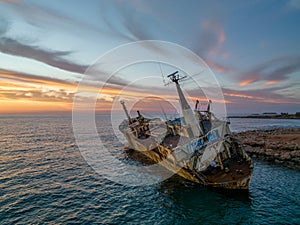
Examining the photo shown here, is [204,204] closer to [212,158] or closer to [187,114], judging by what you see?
[212,158]

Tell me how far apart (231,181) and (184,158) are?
18.7 feet

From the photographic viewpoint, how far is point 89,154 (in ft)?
132

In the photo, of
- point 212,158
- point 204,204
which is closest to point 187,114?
point 212,158

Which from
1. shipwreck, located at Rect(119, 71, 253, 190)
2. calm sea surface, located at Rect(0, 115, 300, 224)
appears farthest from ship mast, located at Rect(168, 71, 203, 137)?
calm sea surface, located at Rect(0, 115, 300, 224)

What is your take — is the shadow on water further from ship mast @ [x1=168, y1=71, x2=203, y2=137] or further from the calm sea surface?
ship mast @ [x1=168, y1=71, x2=203, y2=137]

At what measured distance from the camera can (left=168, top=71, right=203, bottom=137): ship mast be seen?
1088 inches

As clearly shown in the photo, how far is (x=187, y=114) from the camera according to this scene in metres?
29.3

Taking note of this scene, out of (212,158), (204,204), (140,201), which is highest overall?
(212,158)

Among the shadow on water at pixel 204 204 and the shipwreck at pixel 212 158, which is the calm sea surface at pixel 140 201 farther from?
the shipwreck at pixel 212 158

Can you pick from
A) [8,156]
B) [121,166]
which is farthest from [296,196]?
[8,156]

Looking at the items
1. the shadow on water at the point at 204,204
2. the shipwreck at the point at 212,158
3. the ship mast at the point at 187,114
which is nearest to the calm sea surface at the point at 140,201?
the shadow on water at the point at 204,204

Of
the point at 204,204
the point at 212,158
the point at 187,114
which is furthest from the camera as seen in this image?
the point at 187,114

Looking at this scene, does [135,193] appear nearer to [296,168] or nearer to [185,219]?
[185,219]

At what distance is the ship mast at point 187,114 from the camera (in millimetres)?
27628
